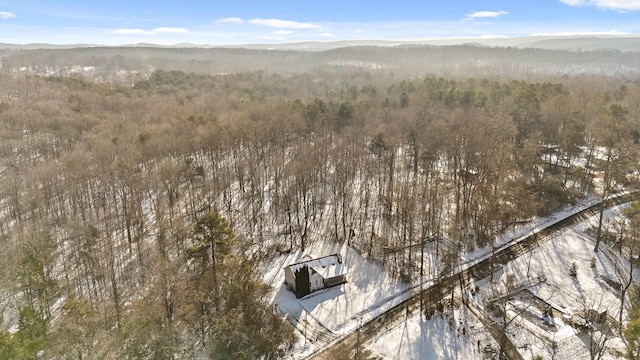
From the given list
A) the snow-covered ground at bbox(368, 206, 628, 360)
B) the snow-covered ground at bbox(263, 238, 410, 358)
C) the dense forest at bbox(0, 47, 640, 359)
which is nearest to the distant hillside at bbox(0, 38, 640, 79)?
the dense forest at bbox(0, 47, 640, 359)

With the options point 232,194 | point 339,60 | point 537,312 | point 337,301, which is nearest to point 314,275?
point 337,301

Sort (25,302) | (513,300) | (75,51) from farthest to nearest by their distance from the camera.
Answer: (75,51) → (513,300) → (25,302)

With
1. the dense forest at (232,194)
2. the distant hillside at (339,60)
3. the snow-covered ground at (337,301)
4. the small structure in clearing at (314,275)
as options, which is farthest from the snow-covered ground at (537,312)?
the distant hillside at (339,60)

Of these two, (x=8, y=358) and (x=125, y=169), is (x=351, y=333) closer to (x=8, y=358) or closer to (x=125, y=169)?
(x=8, y=358)

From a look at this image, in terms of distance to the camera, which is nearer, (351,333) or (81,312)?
(81,312)

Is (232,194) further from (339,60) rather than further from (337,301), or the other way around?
(339,60)

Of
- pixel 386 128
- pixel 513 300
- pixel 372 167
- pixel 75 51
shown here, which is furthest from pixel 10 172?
pixel 75 51

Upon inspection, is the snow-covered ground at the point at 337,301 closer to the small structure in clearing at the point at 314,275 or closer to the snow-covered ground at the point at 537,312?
the small structure in clearing at the point at 314,275
